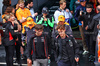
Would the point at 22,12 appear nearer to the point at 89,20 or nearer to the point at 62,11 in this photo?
the point at 62,11

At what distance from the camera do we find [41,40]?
8.38 metres

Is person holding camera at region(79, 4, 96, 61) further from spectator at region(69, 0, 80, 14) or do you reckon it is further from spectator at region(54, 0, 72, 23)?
spectator at region(69, 0, 80, 14)

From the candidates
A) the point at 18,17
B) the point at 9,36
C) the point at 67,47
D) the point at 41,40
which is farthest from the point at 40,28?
the point at 18,17

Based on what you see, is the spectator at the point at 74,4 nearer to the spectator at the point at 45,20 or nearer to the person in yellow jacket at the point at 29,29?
the spectator at the point at 45,20

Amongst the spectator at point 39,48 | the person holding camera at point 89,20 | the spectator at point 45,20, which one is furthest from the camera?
the person holding camera at point 89,20

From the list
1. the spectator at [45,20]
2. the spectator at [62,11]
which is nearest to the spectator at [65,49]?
the spectator at [45,20]

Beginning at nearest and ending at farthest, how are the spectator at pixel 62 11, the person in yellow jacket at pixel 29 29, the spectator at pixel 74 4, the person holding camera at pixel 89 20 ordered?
the person in yellow jacket at pixel 29 29, the spectator at pixel 62 11, the person holding camera at pixel 89 20, the spectator at pixel 74 4

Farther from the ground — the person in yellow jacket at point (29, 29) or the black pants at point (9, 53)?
the person in yellow jacket at point (29, 29)

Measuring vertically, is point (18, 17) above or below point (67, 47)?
above

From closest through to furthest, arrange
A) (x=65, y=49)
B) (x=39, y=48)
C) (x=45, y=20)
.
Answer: (x=65, y=49), (x=39, y=48), (x=45, y=20)

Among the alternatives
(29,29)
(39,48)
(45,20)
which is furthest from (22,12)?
(39,48)

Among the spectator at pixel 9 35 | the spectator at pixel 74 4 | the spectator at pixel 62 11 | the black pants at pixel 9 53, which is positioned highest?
the spectator at pixel 74 4

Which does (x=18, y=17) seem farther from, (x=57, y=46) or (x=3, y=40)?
(x=57, y=46)

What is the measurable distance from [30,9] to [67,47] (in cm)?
429
